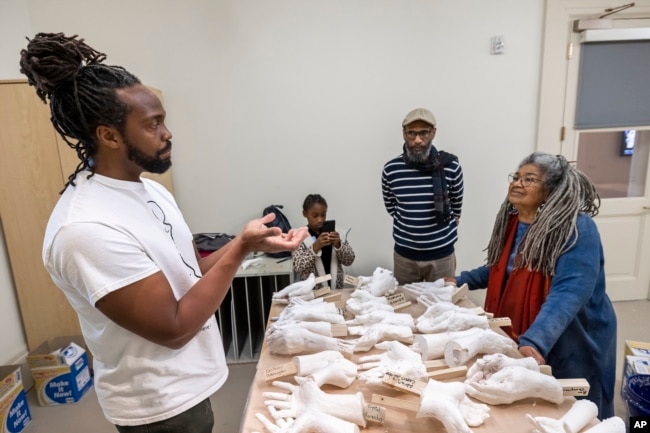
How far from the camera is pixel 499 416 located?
3.25ft

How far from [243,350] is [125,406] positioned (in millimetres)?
1985

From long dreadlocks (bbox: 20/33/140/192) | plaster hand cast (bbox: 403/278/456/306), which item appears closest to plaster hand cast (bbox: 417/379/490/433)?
plaster hand cast (bbox: 403/278/456/306)

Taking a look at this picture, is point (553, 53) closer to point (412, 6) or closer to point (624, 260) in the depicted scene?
point (412, 6)

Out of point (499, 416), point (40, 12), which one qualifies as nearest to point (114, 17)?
point (40, 12)

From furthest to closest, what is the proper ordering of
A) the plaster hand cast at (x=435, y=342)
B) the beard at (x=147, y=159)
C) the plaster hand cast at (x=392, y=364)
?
the plaster hand cast at (x=435, y=342) < the plaster hand cast at (x=392, y=364) < the beard at (x=147, y=159)

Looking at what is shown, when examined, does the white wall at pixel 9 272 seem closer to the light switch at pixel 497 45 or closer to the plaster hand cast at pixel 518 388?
the plaster hand cast at pixel 518 388

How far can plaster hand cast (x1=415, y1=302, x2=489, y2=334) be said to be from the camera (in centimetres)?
134

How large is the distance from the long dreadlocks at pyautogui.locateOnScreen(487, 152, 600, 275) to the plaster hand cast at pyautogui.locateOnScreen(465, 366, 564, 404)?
0.52m

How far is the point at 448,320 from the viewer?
1.36 meters

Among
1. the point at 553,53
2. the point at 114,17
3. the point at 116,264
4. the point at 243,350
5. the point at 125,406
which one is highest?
the point at 114,17

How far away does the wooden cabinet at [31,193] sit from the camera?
2.32m

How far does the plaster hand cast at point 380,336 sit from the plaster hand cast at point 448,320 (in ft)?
0.24

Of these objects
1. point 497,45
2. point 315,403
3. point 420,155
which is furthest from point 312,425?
point 497,45

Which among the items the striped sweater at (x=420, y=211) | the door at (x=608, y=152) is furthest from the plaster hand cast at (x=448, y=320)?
the door at (x=608, y=152)
